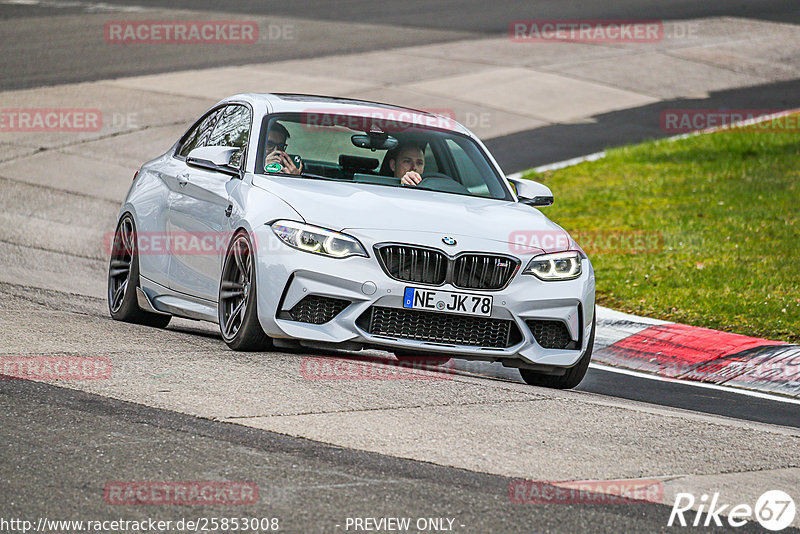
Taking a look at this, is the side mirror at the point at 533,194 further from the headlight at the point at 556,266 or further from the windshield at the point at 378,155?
the headlight at the point at 556,266

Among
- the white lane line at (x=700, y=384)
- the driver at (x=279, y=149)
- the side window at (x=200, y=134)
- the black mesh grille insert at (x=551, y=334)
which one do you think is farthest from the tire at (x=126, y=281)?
the white lane line at (x=700, y=384)

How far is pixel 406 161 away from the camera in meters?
8.76

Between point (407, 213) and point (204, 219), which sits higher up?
point (407, 213)

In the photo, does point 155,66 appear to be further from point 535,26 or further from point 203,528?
point 203,528

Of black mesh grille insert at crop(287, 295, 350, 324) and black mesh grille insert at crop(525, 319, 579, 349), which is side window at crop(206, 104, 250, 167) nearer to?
black mesh grille insert at crop(287, 295, 350, 324)

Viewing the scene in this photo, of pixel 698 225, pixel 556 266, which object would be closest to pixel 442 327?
pixel 556 266

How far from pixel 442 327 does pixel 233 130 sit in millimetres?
2521

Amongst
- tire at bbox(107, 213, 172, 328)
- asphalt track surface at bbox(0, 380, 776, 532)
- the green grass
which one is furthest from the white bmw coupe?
the green grass

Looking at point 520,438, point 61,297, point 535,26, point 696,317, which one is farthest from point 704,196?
point 535,26

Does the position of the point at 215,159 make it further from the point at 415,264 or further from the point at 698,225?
the point at 698,225

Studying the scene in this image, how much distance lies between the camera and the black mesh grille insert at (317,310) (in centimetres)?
729

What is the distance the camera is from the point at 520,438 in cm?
608

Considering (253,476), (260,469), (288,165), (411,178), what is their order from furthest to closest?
(411,178)
(288,165)
(260,469)
(253,476)

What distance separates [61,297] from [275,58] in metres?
16.2
